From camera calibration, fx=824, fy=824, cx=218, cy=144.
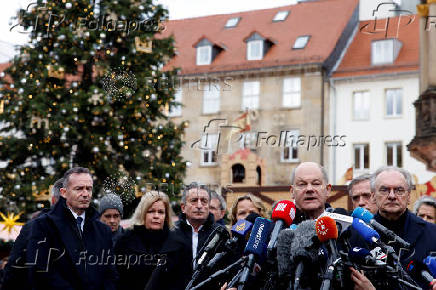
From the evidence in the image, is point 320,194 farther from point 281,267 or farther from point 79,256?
point 79,256

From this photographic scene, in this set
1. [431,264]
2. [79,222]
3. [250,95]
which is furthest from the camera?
[250,95]

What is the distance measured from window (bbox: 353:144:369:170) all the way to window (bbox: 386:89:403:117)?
1.68 meters

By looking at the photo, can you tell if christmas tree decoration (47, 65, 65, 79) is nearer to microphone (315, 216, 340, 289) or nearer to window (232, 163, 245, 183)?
window (232, 163, 245, 183)

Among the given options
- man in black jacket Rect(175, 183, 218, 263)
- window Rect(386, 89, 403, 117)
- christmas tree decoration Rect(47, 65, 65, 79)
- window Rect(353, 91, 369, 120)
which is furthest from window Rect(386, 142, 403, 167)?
man in black jacket Rect(175, 183, 218, 263)

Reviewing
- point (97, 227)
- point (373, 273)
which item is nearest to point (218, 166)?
point (97, 227)

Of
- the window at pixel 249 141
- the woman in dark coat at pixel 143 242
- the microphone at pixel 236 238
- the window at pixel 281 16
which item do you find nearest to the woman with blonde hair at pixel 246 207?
the woman in dark coat at pixel 143 242

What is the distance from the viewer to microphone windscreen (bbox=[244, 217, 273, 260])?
4414mm

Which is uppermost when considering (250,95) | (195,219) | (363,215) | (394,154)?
(250,95)

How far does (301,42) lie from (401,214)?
101 ft

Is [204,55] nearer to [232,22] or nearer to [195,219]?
[232,22]

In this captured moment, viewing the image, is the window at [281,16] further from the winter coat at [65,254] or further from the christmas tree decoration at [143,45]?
the winter coat at [65,254]

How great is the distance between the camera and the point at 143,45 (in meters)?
18.2

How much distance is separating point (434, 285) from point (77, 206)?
2.87 meters

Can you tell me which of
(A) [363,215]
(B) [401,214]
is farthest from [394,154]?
(A) [363,215]
